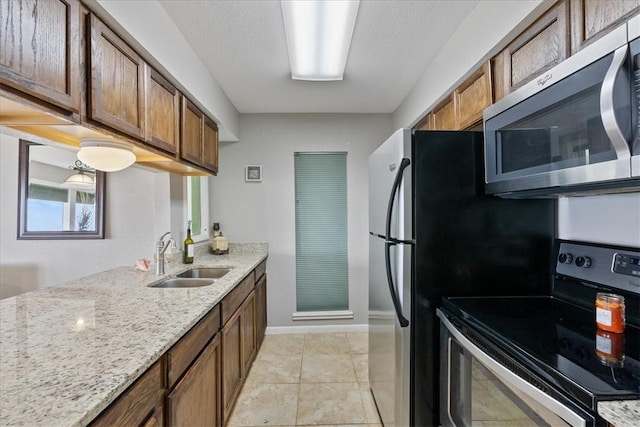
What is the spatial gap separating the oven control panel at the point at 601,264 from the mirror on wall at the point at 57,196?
131 inches

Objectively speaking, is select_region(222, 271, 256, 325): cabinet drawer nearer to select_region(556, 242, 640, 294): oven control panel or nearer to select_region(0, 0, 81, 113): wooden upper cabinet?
select_region(0, 0, 81, 113): wooden upper cabinet

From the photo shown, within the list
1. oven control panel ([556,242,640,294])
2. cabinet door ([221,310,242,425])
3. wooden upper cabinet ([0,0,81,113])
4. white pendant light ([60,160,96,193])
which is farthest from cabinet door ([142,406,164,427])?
white pendant light ([60,160,96,193])

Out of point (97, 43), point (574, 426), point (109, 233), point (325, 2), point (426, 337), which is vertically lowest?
point (426, 337)

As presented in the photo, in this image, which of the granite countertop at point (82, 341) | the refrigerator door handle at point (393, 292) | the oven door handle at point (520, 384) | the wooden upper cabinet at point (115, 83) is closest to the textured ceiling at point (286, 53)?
the wooden upper cabinet at point (115, 83)

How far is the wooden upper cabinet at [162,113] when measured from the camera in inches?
66.9

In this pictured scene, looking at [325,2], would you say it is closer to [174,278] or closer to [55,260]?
[174,278]

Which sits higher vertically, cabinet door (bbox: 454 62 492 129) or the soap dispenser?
cabinet door (bbox: 454 62 492 129)

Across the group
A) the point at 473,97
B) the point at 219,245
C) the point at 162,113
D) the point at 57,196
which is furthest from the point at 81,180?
the point at 473,97

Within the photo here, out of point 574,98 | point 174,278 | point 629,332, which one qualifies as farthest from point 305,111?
point 629,332

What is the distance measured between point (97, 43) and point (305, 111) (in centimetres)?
235

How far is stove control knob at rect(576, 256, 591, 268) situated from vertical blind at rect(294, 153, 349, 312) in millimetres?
2370

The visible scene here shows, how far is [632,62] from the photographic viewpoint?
794 millimetres

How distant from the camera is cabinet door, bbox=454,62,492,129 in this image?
169 cm

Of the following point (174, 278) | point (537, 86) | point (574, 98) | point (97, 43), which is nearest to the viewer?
point (574, 98)
